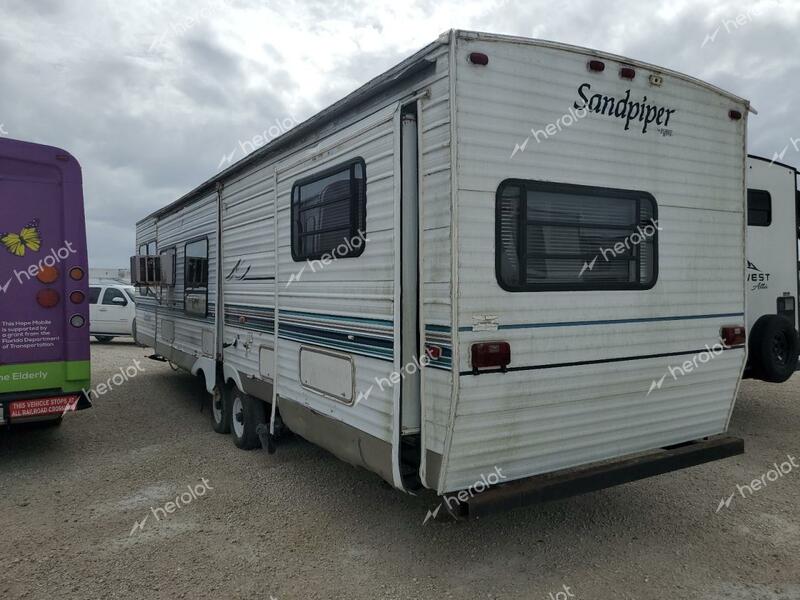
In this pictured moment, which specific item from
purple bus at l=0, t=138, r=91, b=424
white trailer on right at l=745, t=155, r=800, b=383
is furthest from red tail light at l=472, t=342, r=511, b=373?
white trailer on right at l=745, t=155, r=800, b=383

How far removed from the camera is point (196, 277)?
6.98 meters

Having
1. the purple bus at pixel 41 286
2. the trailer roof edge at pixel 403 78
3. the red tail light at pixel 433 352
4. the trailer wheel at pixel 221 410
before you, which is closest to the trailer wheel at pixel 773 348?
the trailer roof edge at pixel 403 78

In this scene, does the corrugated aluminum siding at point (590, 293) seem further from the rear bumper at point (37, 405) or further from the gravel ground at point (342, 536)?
the rear bumper at point (37, 405)

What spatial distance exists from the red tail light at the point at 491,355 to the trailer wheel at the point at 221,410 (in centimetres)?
383

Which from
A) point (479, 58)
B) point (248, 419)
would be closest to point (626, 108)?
point (479, 58)

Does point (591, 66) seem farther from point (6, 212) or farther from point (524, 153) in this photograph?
point (6, 212)

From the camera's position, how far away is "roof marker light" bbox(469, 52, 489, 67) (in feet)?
10.5

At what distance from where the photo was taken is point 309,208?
445cm

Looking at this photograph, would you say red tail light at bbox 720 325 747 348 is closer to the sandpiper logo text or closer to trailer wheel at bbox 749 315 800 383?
the sandpiper logo text

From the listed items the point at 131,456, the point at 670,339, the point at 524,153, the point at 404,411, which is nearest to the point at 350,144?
the point at 524,153

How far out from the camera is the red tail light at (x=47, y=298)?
17.8ft

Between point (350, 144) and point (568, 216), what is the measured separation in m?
1.43

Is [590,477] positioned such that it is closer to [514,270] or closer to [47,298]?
[514,270]

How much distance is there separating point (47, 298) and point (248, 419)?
2058 millimetres
